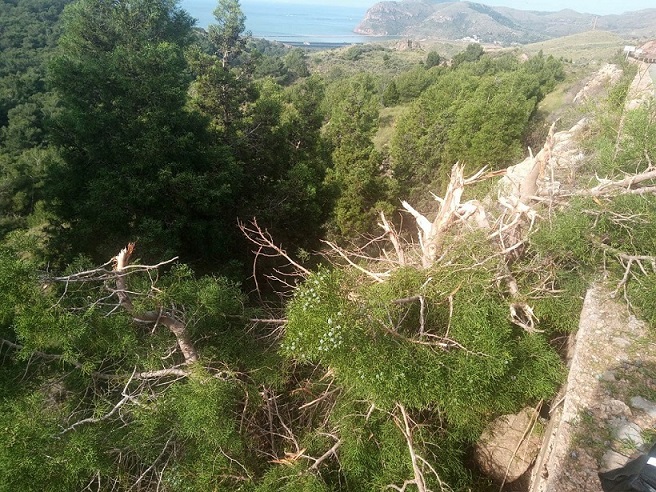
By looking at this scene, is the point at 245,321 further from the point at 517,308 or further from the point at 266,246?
the point at 517,308

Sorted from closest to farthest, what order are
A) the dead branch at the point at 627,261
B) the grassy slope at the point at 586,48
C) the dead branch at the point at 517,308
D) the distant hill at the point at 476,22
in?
the dead branch at the point at 627,261 < the dead branch at the point at 517,308 < the grassy slope at the point at 586,48 < the distant hill at the point at 476,22

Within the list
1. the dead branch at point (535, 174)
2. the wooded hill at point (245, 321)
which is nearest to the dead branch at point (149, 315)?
the wooded hill at point (245, 321)

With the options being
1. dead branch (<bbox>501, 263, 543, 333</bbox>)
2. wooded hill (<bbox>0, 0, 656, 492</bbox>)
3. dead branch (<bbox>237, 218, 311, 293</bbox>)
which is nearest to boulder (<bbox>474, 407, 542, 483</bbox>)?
wooded hill (<bbox>0, 0, 656, 492</bbox>)

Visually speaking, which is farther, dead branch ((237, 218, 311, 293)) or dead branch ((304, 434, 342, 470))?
dead branch ((237, 218, 311, 293))

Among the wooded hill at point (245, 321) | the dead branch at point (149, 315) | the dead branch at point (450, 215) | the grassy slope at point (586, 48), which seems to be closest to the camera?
the wooded hill at point (245, 321)

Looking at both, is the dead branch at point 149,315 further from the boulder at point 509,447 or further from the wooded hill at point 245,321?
the boulder at point 509,447

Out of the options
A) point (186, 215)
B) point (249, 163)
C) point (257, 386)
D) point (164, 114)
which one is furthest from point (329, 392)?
point (249, 163)

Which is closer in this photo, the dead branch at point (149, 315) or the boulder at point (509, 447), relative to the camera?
the dead branch at point (149, 315)

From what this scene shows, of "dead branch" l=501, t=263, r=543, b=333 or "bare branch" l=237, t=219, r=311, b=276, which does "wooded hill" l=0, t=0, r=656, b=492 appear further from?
"bare branch" l=237, t=219, r=311, b=276

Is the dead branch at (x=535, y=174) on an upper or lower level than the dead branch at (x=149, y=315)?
upper

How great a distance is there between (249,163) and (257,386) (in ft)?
27.2

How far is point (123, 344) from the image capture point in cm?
386

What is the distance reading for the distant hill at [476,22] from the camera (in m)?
89.3

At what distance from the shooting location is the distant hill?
89331 millimetres
